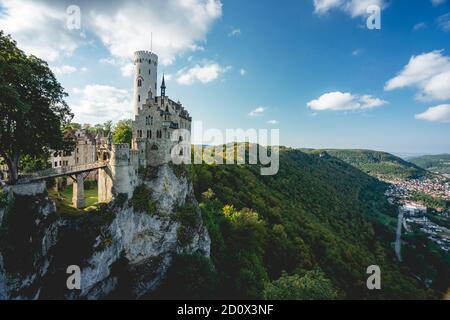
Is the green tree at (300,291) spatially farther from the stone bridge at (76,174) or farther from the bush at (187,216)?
the stone bridge at (76,174)

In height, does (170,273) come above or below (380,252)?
above

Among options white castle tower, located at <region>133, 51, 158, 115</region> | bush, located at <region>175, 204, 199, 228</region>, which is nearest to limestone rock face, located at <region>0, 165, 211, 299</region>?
bush, located at <region>175, 204, 199, 228</region>

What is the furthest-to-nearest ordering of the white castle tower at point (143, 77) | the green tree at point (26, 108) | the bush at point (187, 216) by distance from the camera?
the bush at point (187, 216) → the white castle tower at point (143, 77) → the green tree at point (26, 108)

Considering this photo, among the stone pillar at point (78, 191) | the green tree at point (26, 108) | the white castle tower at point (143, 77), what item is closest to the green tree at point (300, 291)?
the stone pillar at point (78, 191)
